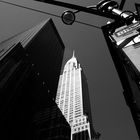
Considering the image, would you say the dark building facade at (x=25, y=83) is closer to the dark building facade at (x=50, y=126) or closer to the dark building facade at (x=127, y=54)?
the dark building facade at (x=50, y=126)

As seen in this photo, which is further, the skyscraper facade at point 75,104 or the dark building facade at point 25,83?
the skyscraper facade at point 75,104

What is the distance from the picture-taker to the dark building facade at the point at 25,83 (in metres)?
43.9

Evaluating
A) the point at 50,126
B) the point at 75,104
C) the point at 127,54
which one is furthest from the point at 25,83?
the point at 75,104

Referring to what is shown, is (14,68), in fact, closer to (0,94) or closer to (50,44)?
(0,94)

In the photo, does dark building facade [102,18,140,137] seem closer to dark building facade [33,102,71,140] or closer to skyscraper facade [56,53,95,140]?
dark building facade [33,102,71,140]

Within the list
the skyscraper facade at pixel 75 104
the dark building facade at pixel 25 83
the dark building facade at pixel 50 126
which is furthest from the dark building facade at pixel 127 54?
the skyscraper facade at pixel 75 104

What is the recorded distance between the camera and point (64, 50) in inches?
4948

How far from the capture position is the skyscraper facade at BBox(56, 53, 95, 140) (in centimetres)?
9594

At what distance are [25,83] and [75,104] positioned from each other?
198 ft

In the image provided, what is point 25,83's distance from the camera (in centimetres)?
5753

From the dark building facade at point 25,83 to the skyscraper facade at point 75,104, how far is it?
24982 millimetres

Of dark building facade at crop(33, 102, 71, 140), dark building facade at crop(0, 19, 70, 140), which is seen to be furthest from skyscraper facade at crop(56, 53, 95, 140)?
dark building facade at crop(0, 19, 70, 140)

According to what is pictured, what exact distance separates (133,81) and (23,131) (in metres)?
50.1

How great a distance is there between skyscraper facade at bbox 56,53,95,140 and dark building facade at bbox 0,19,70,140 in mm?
24982
